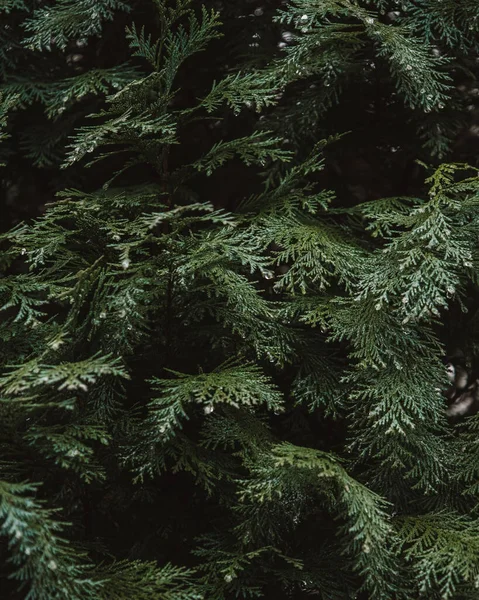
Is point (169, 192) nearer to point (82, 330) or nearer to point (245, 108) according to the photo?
point (82, 330)

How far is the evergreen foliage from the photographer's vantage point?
1.56m

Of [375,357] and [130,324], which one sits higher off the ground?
[130,324]

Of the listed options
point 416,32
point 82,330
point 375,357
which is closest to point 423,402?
point 375,357

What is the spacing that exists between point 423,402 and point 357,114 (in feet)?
3.97

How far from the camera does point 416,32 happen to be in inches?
91.6

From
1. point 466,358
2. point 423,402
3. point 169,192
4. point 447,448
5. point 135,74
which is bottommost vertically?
point 466,358

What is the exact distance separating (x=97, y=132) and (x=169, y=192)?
0.35 m

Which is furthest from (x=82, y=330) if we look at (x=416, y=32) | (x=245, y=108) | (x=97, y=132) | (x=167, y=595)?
(x=416, y=32)

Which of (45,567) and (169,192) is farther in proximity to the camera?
(169,192)

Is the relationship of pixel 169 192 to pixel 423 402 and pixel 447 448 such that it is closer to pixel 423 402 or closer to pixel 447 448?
pixel 423 402

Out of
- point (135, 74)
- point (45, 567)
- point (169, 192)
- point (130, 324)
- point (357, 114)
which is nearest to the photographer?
point (45, 567)

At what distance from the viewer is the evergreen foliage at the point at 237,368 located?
1562 mm

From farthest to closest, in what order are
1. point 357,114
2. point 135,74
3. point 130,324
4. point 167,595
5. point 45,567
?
point 357,114, point 135,74, point 130,324, point 167,595, point 45,567

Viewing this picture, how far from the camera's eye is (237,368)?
170 cm
